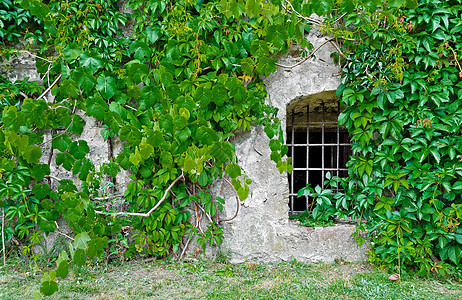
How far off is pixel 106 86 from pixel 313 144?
2076 mm

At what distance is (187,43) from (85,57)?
889 mm

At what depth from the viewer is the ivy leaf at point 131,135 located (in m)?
2.26

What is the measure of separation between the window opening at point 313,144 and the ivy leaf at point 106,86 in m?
1.78

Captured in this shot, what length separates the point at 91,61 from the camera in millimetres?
2422

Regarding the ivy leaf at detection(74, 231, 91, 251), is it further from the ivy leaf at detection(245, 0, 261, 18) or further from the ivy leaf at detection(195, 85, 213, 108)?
the ivy leaf at detection(245, 0, 261, 18)

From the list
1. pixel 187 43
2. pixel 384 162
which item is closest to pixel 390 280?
pixel 384 162

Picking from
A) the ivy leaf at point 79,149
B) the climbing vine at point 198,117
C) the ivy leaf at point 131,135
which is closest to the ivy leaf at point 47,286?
the climbing vine at point 198,117

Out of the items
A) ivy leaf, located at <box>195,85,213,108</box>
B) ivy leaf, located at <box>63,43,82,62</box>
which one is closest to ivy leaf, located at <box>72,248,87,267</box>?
ivy leaf, located at <box>195,85,213,108</box>

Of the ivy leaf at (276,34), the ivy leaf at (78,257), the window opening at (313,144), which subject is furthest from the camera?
the window opening at (313,144)

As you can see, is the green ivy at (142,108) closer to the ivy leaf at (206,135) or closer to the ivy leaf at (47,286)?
the ivy leaf at (206,135)

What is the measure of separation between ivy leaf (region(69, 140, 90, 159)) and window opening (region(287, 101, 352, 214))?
6.46 feet

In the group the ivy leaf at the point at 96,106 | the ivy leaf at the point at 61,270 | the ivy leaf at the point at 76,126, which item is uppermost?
the ivy leaf at the point at 96,106

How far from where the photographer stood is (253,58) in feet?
8.36

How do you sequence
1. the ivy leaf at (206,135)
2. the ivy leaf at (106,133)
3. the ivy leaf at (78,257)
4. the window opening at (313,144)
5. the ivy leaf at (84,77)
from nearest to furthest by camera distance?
the ivy leaf at (78,257) < the ivy leaf at (206,135) < the ivy leaf at (84,77) < the ivy leaf at (106,133) < the window opening at (313,144)
